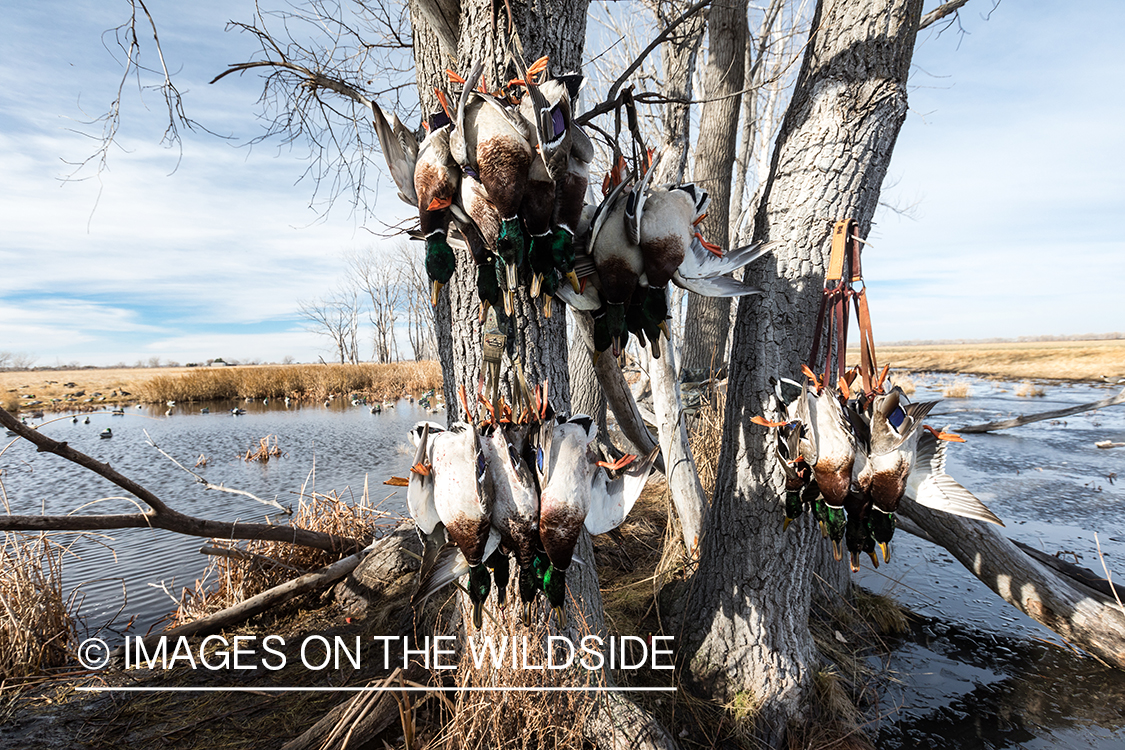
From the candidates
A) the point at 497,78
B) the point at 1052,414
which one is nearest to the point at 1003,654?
the point at 1052,414

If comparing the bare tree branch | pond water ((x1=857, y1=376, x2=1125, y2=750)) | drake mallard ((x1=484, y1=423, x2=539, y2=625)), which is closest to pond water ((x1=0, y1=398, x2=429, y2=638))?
drake mallard ((x1=484, y1=423, x2=539, y2=625))

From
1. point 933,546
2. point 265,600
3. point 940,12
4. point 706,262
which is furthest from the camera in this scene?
point 933,546

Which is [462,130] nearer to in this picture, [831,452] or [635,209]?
[635,209]

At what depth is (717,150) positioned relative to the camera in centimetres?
637

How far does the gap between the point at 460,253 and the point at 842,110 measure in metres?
1.66

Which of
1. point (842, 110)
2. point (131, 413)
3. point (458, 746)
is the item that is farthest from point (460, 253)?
point (131, 413)

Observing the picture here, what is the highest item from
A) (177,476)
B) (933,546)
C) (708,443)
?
(708,443)

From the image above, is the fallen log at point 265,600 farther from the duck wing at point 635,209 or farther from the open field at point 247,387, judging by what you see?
the open field at point 247,387

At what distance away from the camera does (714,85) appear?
6.31m

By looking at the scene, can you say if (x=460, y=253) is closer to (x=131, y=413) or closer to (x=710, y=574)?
(x=710, y=574)

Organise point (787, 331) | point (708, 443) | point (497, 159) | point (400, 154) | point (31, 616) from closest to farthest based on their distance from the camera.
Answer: point (497, 159) < point (400, 154) < point (787, 331) < point (31, 616) < point (708, 443)

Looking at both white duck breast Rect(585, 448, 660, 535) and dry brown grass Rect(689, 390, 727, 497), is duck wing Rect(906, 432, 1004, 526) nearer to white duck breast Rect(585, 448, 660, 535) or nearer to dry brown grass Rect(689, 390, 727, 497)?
white duck breast Rect(585, 448, 660, 535)

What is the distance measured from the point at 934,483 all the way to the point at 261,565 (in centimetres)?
464

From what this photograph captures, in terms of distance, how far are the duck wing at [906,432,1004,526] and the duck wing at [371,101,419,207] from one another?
1.42 metres
